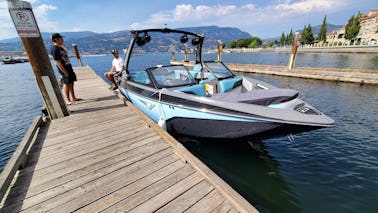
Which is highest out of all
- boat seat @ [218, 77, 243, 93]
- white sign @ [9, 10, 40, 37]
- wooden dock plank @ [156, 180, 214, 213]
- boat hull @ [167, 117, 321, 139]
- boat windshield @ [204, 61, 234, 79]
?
white sign @ [9, 10, 40, 37]

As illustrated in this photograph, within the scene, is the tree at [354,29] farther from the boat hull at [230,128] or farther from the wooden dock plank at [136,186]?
the wooden dock plank at [136,186]

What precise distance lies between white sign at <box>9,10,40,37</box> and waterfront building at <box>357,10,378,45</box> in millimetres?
68572

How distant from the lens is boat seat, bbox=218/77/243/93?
14.3 ft

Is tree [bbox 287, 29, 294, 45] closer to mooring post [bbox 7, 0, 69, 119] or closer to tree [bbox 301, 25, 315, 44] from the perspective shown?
tree [bbox 301, 25, 315, 44]

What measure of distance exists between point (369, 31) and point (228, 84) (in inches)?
2847

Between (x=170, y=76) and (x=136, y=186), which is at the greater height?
(x=170, y=76)

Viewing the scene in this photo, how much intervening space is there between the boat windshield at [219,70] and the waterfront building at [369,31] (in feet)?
212

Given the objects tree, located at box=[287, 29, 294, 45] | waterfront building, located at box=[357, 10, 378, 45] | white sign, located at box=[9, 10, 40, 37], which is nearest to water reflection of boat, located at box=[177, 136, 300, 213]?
white sign, located at box=[9, 10, 40, 37]

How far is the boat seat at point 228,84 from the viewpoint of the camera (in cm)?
437

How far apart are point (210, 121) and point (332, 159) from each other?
119 inches

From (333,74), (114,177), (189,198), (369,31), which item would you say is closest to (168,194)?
(189,198)

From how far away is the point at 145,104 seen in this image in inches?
193

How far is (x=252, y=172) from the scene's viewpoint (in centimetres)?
360

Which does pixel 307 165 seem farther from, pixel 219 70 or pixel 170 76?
pixel 170 76
